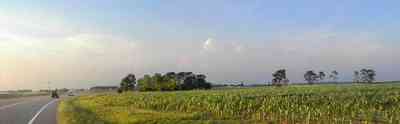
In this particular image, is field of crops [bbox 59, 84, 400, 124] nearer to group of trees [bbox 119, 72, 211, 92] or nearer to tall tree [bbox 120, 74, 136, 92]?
group of trees [bbox 119, 72, 211, 92]

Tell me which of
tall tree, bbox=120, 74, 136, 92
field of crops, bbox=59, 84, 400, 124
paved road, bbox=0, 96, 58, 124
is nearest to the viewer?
field of crops, bbox=59, 84, 400, 124

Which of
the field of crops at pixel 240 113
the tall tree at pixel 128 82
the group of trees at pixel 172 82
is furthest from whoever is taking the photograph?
the tall tree at pixel 128 82

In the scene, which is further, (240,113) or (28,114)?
(28,114)

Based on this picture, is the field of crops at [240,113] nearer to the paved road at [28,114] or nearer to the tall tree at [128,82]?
the paved road at [28,114]

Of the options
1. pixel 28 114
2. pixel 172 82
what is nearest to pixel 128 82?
pixel 172 82

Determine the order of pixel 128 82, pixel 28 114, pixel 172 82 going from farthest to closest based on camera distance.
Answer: pixel 128 82, pixel 172 82, pixel 28 114

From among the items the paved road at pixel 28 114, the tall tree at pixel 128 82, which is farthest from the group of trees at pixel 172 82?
the paved road at pixel 28 114

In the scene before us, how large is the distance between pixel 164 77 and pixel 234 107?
92.1 m

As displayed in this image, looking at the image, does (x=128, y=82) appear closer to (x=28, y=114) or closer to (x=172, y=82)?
(x=172, y=82)

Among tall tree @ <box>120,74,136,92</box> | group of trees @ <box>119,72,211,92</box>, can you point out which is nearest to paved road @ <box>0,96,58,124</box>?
group of trees @ <box>119,72,211,92</box>

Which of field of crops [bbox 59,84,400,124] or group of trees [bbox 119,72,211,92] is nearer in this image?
field of crops [bbox 59,84,400,124]

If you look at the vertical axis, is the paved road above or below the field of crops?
below

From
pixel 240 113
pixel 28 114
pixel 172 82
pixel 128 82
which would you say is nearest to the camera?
pixel 240 113

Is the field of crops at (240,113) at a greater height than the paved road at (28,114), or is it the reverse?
the field of crops at (240,113)
